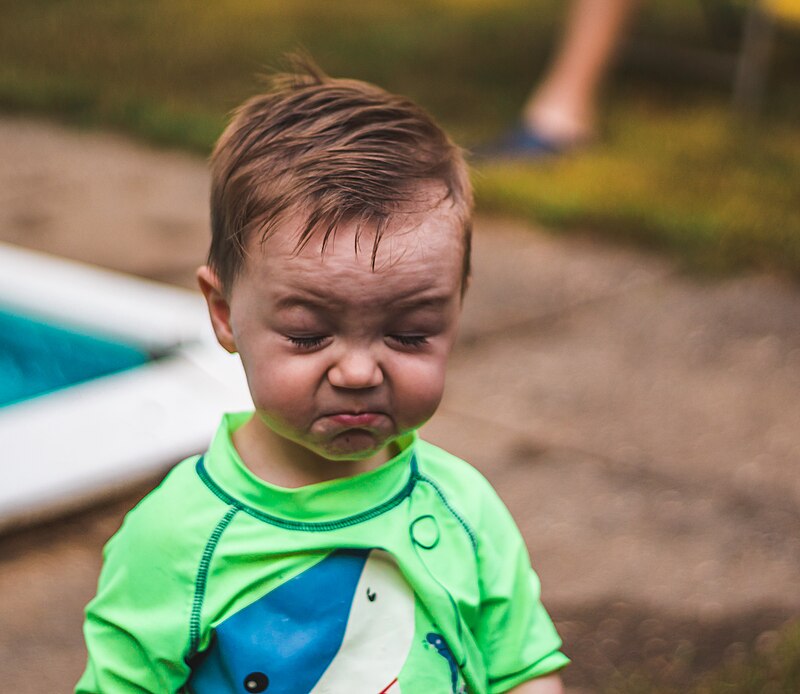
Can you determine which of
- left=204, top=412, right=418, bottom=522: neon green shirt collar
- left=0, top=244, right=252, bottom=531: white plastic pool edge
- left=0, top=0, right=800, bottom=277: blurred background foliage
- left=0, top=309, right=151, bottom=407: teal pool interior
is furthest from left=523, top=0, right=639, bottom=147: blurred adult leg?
left=204, top=412, right=418, bottom=522: neon green shirt collar

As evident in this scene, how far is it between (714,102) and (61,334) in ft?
11.9

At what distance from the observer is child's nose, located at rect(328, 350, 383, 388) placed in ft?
4.08

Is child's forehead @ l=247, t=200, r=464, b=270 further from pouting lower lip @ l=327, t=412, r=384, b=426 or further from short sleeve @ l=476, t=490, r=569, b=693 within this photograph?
short sleeve @ l=476, t=490, r=569, b=693

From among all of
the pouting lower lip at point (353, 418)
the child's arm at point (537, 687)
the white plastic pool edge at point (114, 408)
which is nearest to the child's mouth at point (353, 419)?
the pouting lower lip at point (353, 418)

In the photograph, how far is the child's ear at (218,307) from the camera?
1.41 meters

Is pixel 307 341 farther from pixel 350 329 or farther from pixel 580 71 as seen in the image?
pixel 580 71

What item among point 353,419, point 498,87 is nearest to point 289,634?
point 353,419

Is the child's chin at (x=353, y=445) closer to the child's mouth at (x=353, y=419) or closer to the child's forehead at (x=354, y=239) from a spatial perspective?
the child's mouth at (x=353, y=419)

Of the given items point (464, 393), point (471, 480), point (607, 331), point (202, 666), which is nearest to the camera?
point (202, 666)

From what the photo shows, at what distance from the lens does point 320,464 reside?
1.42 meters

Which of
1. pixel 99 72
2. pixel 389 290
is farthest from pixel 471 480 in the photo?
pixel 99 72

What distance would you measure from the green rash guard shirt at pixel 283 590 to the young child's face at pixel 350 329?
98 millimetres

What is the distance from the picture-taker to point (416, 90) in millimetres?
5379

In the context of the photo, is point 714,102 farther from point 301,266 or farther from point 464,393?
point 301,266
